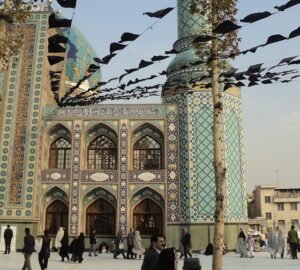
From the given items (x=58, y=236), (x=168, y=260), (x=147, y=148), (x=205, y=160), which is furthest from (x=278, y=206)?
(x=168, y=260)

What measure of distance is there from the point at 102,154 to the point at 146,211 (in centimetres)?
318

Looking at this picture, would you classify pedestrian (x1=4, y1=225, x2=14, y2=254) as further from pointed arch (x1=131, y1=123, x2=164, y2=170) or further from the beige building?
the beige building

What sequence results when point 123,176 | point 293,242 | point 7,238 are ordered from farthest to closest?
point 123,176, point 7,238, point 293,242

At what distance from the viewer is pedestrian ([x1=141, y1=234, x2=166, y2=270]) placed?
211 inches

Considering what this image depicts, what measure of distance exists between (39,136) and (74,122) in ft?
5.30

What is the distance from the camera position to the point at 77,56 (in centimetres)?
2653

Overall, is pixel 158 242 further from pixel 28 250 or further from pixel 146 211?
pixel 146 211

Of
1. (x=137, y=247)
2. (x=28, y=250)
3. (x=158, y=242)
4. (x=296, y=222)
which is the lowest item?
(x=137, y=247)

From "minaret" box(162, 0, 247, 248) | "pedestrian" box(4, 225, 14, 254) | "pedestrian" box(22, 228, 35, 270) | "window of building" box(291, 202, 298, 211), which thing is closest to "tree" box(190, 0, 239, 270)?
"pedestrian" box(22, 228, 35, 270)

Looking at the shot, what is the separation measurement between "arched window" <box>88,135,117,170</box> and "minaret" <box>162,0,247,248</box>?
A: 10.1 ft

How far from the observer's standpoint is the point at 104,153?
2052 cm

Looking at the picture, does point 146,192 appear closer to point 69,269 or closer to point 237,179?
→ point 237,179

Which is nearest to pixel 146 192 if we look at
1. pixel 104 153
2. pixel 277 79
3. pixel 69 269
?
pixel 104 153

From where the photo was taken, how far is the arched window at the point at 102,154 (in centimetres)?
2034
